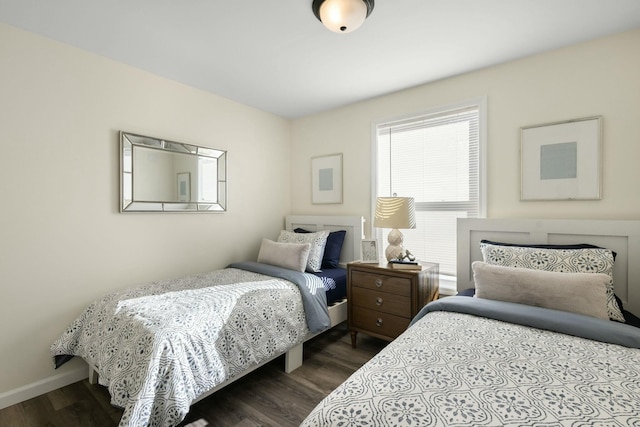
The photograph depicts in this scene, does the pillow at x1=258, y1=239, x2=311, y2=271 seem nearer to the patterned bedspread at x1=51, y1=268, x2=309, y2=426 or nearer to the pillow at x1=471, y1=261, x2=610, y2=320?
the patterned bedspread at x1=51, y1=268, x2=309, y2=426

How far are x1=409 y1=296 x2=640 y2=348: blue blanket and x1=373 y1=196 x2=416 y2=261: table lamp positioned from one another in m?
0.86

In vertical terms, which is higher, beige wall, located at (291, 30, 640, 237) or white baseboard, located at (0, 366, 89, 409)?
beige wall, located at (291, 30, 640, 237)

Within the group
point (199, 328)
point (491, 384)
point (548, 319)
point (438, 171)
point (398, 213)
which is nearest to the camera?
point (491, 384)

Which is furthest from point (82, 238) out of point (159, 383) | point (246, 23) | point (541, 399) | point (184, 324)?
point (541, 399)

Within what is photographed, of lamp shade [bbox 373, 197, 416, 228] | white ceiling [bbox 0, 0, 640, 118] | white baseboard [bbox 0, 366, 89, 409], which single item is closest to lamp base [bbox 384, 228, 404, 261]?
lamp shade [bbox 373, 197, 416, 228]

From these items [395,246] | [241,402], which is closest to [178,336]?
[241,402]

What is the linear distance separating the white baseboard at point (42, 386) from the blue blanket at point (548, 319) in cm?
247

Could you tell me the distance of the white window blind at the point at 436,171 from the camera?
2.59 meters

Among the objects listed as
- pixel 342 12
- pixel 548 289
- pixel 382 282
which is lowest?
pixel 382 282

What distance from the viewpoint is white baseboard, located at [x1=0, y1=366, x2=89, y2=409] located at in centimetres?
191

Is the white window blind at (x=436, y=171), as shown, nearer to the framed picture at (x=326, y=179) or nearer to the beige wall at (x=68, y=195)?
the framed picture at (x=326, y=179)

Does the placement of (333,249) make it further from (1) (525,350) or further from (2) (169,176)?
(1) (525,350)

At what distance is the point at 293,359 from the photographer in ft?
7.51

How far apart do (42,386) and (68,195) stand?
131cm
